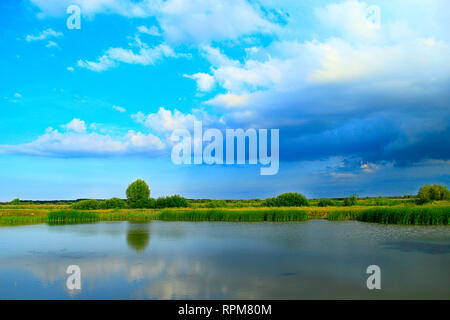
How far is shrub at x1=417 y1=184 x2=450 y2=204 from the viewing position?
35562 mm

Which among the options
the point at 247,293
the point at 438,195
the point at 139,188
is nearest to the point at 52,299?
the point at 247,293

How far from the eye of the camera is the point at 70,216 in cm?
3027

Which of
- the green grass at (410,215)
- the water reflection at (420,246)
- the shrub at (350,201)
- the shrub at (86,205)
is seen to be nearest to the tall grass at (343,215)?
the green grass at (410,215)

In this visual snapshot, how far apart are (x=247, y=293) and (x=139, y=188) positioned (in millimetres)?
45251

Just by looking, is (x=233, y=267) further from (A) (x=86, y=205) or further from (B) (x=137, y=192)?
(B) (x=137, y=192)

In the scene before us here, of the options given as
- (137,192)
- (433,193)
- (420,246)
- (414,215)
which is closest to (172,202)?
(137,192)

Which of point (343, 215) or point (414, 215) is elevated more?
point (414, 215)

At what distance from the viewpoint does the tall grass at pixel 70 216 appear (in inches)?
1165

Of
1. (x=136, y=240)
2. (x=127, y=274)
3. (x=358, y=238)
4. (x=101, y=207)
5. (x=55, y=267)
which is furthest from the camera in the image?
(x=101, y=207)

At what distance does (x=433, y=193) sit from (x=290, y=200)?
1578 cm

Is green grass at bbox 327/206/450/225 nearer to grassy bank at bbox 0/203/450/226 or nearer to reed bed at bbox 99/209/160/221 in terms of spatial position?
grassy bank at bbox 0/203/450/226

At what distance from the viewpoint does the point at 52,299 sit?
7.56m

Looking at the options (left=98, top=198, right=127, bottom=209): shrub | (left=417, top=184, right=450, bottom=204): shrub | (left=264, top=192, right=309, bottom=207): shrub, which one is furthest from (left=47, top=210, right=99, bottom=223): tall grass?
(left=417, top=184, right=450, bottom=204): shrub
